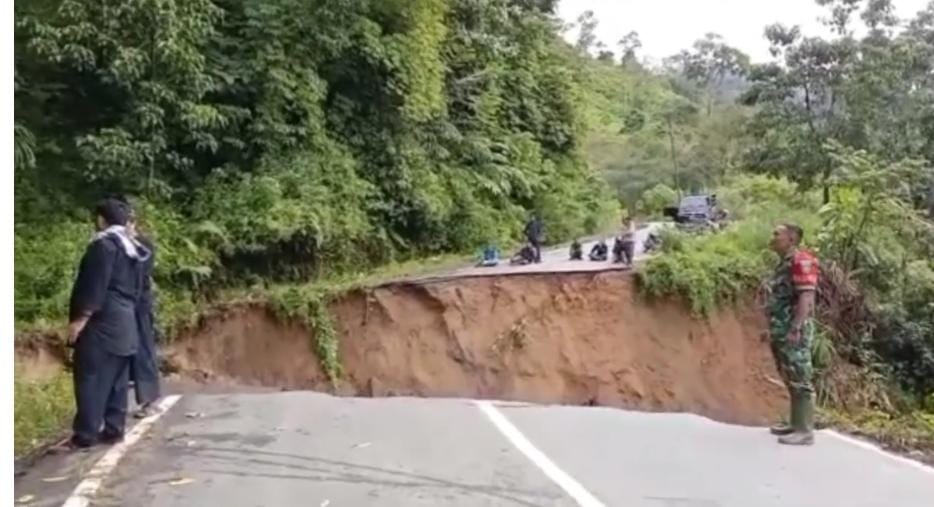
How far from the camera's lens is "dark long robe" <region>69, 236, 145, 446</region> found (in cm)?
714

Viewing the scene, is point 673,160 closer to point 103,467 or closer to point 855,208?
point 855,208

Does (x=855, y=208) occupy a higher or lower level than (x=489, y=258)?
higher

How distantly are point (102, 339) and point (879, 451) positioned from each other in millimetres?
5502

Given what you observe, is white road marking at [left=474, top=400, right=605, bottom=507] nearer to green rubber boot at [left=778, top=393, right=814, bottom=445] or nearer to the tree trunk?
green rubber boot at [left=778, top=393, right=814, bottom=445]

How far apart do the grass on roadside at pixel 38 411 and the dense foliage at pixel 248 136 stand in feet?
14.0

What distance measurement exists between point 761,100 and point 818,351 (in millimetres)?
14990

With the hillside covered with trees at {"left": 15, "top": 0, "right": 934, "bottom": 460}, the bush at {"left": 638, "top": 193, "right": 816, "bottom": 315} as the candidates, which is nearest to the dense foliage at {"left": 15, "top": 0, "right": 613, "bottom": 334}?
the hillside covered with trees at {"left": 15, "top": 0, "right": 934, "bottom": 460}

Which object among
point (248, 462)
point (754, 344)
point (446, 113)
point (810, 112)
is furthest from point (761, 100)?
point (248, 462)

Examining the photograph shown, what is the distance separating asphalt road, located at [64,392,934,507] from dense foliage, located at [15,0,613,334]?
779 centimetres

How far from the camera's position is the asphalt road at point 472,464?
5922mm

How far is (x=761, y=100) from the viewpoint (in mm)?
28922

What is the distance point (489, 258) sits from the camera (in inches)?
856

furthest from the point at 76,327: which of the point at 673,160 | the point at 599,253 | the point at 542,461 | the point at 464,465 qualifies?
the point at 673,160

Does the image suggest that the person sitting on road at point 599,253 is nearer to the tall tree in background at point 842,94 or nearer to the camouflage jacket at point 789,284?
the tall tree in background at point 842,94
